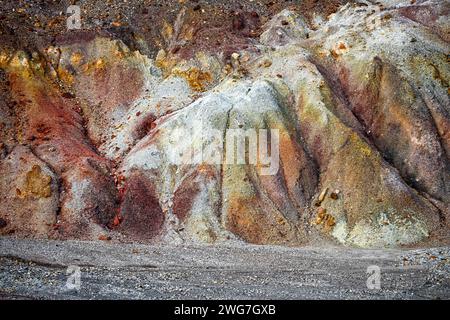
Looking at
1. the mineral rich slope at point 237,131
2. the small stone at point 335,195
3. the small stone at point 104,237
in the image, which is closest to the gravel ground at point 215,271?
the small stone at point 104,237

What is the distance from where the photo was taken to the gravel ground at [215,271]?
1100 inches

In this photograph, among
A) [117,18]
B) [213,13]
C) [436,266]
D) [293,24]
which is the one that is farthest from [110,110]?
[436,266]

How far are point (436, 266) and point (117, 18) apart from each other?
42506 millimetres

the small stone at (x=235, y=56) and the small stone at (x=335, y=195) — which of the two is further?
the small stone at (x=235, y=56)

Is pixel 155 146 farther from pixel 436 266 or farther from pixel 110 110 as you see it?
pixel 436 266

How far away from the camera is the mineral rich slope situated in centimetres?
4309

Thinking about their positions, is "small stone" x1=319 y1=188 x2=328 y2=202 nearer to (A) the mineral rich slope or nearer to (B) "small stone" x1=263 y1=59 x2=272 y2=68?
(A) the mineral rich slope

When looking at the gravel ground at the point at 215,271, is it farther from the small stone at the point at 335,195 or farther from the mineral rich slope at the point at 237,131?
the small stone at the point at 335,195

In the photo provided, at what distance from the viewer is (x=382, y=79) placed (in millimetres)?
49344

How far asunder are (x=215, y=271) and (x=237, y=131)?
1624 centimetres

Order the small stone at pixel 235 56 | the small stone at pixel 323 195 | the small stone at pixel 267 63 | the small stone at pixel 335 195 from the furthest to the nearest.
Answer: the small stone at pixel 235 56 → the small stone at pixel 267 63 → the small stone at pixel 323 195 → the small stone at pixel 335 195

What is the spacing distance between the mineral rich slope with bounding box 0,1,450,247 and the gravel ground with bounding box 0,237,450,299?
378 centimetres

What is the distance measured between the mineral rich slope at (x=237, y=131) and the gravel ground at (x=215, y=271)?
3.78 m

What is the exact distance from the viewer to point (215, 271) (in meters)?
→ 32.8
